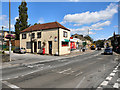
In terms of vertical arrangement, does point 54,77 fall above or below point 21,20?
below

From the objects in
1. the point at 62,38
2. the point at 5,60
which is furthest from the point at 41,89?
the point at 62,38

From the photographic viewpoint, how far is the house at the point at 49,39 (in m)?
21.7

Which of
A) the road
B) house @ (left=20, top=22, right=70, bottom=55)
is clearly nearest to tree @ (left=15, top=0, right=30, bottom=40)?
house @ (left=20, top=22, right=70, bottom=55)

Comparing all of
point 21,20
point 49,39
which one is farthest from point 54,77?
point 21,20

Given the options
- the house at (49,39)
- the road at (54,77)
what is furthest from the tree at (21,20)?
the road at (54,77)

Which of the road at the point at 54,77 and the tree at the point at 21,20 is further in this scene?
the tree at the point at 21,20

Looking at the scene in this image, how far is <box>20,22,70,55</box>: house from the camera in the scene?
21.7 m

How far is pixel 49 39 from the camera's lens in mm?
22938

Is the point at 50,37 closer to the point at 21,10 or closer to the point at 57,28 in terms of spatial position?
the point at 57,28

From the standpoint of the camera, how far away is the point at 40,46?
24.3 m

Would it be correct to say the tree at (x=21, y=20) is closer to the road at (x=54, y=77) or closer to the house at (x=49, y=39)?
the house at (x=49, y=39)

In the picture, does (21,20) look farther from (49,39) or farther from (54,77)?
(54,77)

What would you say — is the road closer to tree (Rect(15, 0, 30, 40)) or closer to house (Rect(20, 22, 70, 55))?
house (Rect(20, 22, 70, 55))

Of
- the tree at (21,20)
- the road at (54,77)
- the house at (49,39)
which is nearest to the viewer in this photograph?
the road at (54,77)
